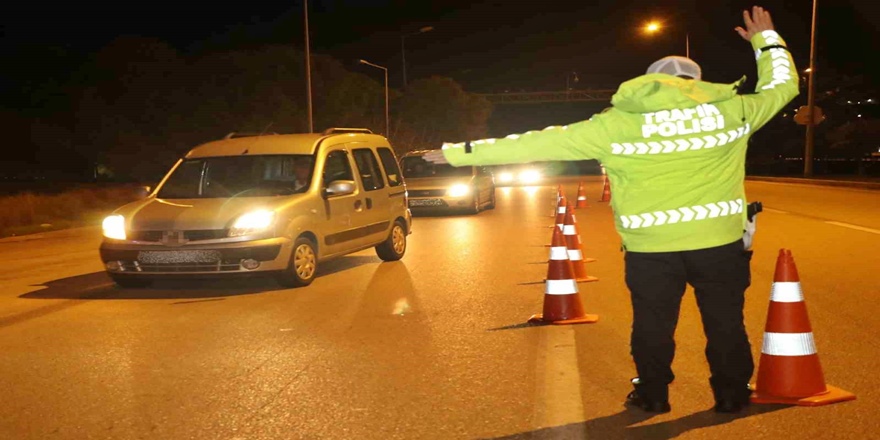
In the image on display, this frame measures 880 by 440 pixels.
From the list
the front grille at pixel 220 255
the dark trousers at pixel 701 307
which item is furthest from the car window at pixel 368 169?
the dark trousers at pixel 701 307

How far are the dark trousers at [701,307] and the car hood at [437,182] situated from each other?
59.0 ft

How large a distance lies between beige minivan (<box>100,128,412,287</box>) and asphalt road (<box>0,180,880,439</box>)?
341mm

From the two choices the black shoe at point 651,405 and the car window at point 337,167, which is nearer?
the black shoe at point 651,405

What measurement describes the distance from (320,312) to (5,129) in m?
80.2

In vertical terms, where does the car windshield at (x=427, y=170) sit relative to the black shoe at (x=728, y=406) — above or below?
above

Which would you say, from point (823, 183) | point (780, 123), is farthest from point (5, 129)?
point (823, 183)

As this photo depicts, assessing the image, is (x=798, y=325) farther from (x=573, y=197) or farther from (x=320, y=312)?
(x=573, y=197)

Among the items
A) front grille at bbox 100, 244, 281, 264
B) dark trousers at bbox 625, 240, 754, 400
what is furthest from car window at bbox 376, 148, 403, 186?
dark trousers at bbox 625, 240, 754, 400

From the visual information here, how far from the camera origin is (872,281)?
35.1ft

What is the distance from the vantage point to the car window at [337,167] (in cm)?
1215

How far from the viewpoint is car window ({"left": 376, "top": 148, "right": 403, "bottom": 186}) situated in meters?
13.6

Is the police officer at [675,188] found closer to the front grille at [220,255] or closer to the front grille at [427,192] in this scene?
the front grille at [220,255]

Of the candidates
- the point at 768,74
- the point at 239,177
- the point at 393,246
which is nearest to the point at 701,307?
the point at 768,74

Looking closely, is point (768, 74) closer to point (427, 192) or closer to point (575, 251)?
point (575, 251)
